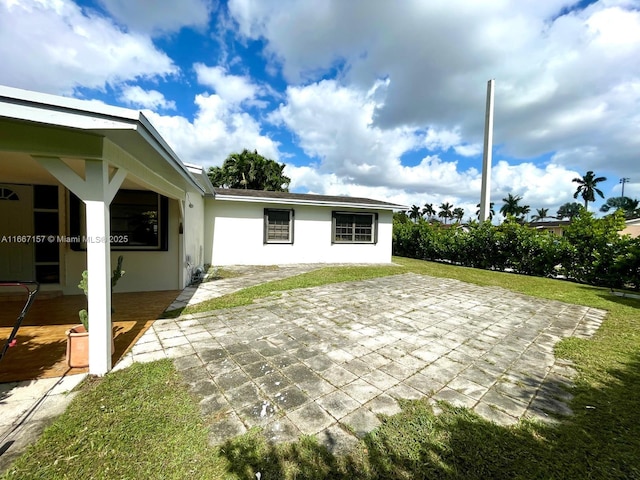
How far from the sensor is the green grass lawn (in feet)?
4.98

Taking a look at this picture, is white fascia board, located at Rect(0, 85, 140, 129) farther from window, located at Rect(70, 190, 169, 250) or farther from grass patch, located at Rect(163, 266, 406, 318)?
window, located at Rect(70, 190, 169, 250)

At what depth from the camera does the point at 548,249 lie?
9.01 meters

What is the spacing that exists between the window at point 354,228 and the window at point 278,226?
5.85 feet

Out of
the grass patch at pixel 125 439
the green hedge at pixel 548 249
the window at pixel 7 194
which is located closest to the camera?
the grass patch at pixel 125 439

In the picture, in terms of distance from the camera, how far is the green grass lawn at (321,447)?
4.98 feet

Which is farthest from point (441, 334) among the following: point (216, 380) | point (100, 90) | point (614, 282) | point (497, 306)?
point (100, 90)

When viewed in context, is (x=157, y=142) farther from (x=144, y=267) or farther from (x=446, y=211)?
(x=446, y=211)

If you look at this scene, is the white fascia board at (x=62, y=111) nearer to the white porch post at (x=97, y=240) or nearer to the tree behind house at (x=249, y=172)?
the white porch post at (x=97, y=240)

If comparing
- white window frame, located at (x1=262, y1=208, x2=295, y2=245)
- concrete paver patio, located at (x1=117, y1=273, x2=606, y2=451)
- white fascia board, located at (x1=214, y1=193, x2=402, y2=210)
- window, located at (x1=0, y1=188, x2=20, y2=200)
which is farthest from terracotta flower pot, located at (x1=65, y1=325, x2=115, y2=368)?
white window frame, located at (x1=262, y1=208, x2=295, y2=245)

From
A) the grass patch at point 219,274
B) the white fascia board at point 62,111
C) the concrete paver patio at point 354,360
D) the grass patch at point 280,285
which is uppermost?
the white fascia board at point 62,111

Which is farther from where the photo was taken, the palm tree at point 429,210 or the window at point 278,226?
the palm tree at point 429,210

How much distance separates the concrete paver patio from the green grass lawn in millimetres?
132

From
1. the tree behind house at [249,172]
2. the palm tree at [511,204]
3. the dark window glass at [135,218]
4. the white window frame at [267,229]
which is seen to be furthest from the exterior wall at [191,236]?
the palm tree at [511,204]

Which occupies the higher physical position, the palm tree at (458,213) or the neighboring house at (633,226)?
the palm tree at (458,213)
